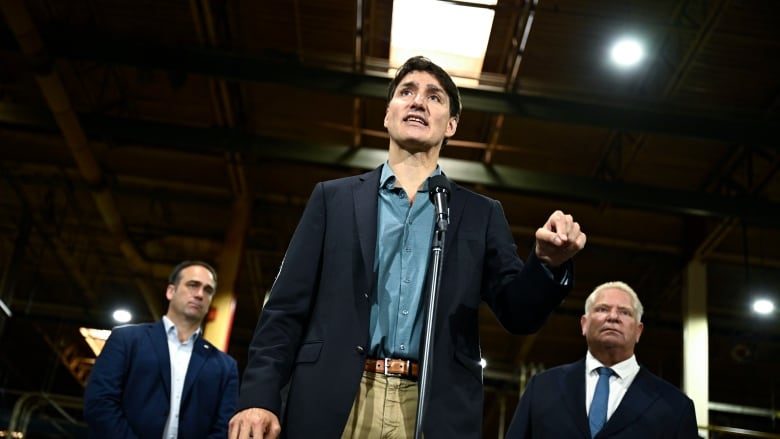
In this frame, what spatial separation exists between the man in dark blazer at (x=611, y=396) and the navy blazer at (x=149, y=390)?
5.20ft

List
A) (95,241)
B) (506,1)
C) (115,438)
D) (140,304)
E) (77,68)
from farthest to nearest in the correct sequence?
(140,304) → (95,241) → (77,68) → (506,1) → (115,438)

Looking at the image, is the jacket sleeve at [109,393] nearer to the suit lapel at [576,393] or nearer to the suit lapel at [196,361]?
the suit lapel at [196,361]

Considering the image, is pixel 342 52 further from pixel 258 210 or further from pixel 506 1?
pixel 258 210

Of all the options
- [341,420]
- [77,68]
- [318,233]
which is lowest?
[341,420]

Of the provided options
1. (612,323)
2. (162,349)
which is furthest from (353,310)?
(162,349)

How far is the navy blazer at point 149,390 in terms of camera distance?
14.5 ft

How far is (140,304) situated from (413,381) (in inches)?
607

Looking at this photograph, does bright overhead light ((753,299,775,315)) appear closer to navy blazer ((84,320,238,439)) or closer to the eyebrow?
navy blazer ((84,320,238,439))

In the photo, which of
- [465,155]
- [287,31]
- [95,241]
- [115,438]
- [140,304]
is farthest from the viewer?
[140,304]

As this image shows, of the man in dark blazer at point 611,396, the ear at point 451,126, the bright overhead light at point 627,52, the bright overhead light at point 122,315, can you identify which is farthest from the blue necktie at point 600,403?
the bright overhead light at point 122,315

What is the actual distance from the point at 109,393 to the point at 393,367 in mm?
2765

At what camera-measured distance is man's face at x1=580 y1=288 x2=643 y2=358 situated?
4426 mm

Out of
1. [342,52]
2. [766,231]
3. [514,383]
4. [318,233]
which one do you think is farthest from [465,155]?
[318,233]

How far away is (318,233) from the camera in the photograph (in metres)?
2.34
